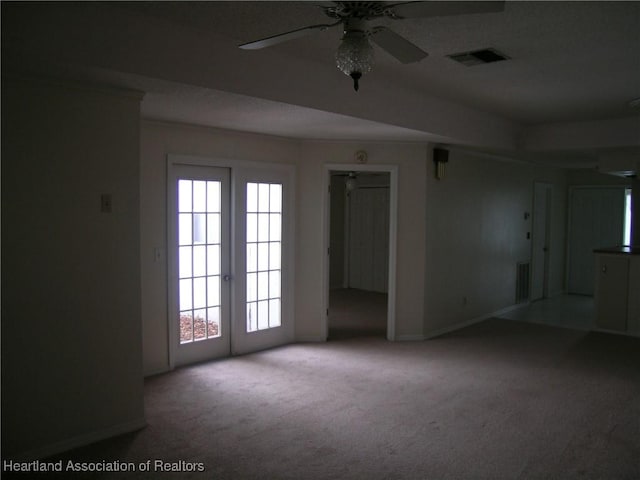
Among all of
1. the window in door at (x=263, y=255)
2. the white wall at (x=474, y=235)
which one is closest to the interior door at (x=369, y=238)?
the white wall at (x=474, y=235)

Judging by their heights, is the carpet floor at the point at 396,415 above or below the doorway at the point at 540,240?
below

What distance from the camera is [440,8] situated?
2010 millimetres

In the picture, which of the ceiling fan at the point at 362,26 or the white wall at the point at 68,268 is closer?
the ceiling fan at the point at 362,26

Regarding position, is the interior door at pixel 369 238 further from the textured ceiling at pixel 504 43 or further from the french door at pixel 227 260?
the textured ceiling at pixel 504 43

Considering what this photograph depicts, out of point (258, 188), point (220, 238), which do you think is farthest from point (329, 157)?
point (220, 238)

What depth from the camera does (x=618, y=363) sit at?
17.5 ft

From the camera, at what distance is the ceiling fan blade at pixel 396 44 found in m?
2.31

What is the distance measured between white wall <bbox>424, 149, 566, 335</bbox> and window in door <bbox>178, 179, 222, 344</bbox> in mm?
2442

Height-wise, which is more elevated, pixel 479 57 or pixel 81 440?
pixel 479 57

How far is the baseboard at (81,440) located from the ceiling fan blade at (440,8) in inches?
121

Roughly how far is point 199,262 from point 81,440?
2099 mm

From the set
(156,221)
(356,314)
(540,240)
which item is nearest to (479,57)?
(156,221)

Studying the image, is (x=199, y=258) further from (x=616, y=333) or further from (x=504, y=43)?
(x=616, y=333)

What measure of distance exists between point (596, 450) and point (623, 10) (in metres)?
2.65
